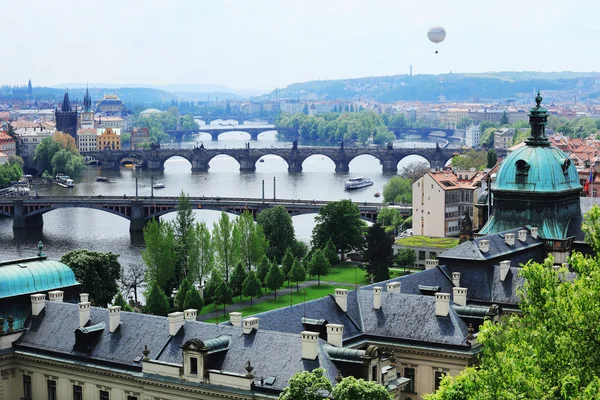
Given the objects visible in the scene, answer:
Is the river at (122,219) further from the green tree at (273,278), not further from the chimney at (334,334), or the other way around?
the chimney at (334,334)

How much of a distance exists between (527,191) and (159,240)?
89.4ft

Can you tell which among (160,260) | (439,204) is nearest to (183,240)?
(160,260)

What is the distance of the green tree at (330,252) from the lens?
94375 mm

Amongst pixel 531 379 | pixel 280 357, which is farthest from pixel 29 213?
pixel 531 379

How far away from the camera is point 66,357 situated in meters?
46.9

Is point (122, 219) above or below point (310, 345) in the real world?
below

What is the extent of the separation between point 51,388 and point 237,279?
35.0 meters

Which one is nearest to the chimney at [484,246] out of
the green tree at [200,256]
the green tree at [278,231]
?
the green tree at [200,256]

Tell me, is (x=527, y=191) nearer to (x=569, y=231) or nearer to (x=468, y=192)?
(x=569, y=231)

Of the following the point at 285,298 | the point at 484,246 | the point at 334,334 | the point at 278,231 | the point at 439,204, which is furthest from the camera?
the point at 439,204

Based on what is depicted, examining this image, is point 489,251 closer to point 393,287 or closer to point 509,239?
point 509,239

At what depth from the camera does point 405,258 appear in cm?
9381

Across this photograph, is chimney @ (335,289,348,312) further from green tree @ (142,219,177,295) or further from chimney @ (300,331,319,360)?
green tree @ (142,219,177,295)

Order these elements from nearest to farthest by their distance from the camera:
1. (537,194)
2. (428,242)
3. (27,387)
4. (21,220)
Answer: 1. (27,387)
2. (537,194)
3. (428,242)
4. (21,220)
